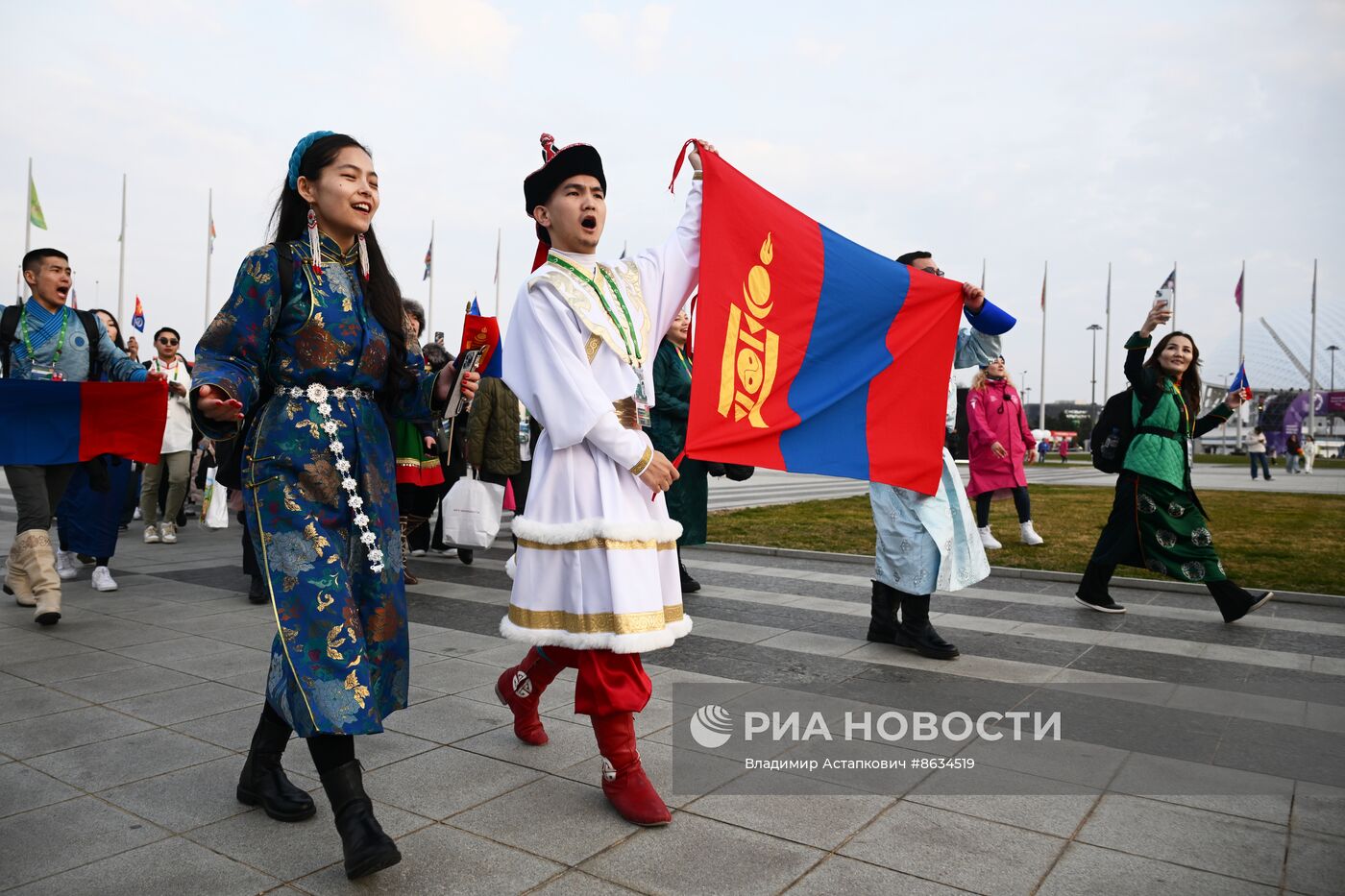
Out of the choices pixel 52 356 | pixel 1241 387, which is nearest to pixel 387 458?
pixel 52 356

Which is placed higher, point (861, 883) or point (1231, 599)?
point (1231, 599)

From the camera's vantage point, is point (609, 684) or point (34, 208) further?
point (34, 208)

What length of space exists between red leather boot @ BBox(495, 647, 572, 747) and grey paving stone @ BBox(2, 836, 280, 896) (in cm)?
115

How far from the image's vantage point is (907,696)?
4.30m

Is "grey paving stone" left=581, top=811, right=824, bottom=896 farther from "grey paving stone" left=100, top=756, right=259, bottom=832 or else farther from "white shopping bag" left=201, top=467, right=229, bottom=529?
"white shopping bag" left=201, top=467, right=229, bottom=529

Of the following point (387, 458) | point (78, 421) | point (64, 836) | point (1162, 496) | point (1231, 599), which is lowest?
point (64, 836)

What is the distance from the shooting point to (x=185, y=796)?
311 centimetres

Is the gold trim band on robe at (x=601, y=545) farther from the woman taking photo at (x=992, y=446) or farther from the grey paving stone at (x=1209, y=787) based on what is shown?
the woman taking photo at (x=992, y=446)

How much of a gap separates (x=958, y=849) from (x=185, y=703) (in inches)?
128

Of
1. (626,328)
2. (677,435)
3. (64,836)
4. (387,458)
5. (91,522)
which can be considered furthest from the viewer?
(91,522)

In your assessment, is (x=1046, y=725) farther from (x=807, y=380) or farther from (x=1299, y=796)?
(x=807, y=380)

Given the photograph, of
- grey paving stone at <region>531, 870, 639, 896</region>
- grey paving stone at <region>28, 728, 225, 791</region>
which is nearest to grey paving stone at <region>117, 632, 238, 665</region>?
grey paving stone at <region>28, 728, 225, 791</region>

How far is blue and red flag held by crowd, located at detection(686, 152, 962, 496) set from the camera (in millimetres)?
3648

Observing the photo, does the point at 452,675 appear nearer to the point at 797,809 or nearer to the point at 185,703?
the point at 185,703
